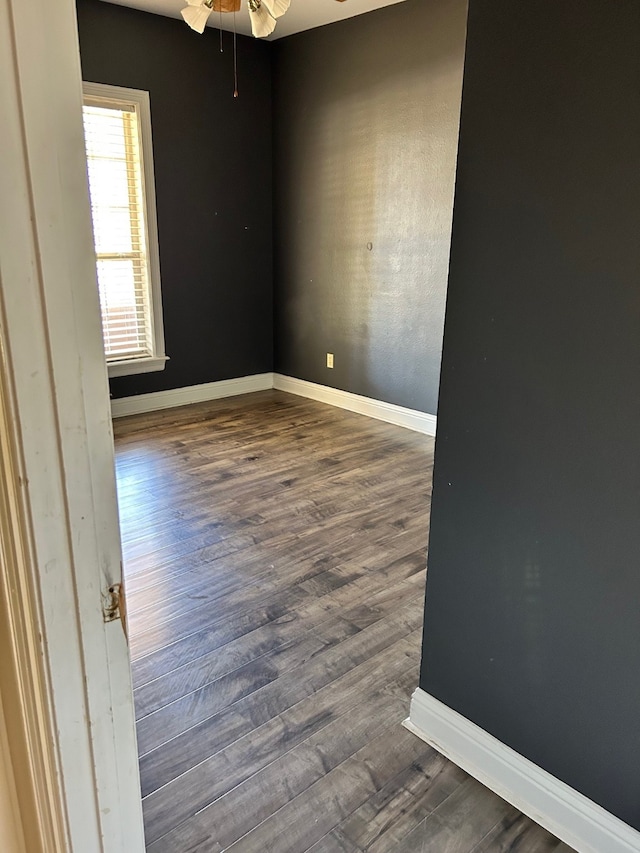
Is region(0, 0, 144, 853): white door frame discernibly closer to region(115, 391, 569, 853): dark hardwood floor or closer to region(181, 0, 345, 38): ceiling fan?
region(115, 391, 569, 853): dark hardwood floor

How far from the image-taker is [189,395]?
5.00 m

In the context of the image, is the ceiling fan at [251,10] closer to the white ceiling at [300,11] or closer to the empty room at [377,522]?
the empty room at [377,522]

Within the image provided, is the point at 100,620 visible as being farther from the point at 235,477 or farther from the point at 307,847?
the point at 235,477

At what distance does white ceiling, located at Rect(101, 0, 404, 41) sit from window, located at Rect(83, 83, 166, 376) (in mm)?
521

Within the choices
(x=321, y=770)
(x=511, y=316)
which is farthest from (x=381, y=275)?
(x=321, y=770)

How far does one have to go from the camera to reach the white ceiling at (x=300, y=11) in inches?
154

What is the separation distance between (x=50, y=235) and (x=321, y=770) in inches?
60.0

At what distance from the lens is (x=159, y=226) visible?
452 centimetres

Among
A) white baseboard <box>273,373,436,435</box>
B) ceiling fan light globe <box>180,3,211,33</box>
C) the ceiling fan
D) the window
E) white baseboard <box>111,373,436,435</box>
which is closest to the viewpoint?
the ceiling fan

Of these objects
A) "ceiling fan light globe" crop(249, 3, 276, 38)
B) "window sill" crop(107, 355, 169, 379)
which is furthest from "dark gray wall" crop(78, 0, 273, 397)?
"ceiling fan light globe" crop(249, 3, 276, 38)

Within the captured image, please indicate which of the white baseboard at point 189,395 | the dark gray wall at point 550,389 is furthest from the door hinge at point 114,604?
the white baseboard at point 189,395

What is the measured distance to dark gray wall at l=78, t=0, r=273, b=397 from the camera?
4.14 metres

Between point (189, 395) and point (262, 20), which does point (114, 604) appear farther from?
point (189, 395)

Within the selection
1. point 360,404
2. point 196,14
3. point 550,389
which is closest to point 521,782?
point 550,389
